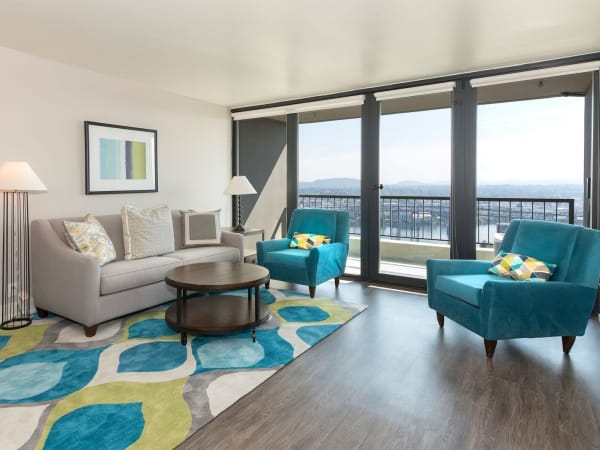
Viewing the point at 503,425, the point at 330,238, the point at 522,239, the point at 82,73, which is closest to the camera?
the point at 503,425

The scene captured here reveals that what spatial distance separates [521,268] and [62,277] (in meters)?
3.62

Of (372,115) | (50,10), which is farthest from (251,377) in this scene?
(372,115)

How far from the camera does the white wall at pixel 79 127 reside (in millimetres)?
3531

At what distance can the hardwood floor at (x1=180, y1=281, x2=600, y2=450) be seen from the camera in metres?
1.82

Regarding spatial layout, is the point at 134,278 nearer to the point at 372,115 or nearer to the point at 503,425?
the point at 503,425

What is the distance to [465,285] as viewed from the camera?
287 cm

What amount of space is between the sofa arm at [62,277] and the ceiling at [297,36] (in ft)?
5.38

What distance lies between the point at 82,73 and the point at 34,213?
4.87ft

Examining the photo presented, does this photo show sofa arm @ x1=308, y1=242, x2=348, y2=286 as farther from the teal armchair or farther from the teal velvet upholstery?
the teal armchair

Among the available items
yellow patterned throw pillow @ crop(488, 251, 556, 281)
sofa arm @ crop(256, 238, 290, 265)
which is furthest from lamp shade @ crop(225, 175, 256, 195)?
yellow patterned throw pillow @ crop(488, 251, 556, 281)

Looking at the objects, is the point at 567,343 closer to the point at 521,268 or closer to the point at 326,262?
the point at 521,268

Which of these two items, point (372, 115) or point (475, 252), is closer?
point (475, 252)

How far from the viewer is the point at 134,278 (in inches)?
132

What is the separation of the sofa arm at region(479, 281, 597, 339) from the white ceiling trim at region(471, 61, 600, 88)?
Result: 2.11m
